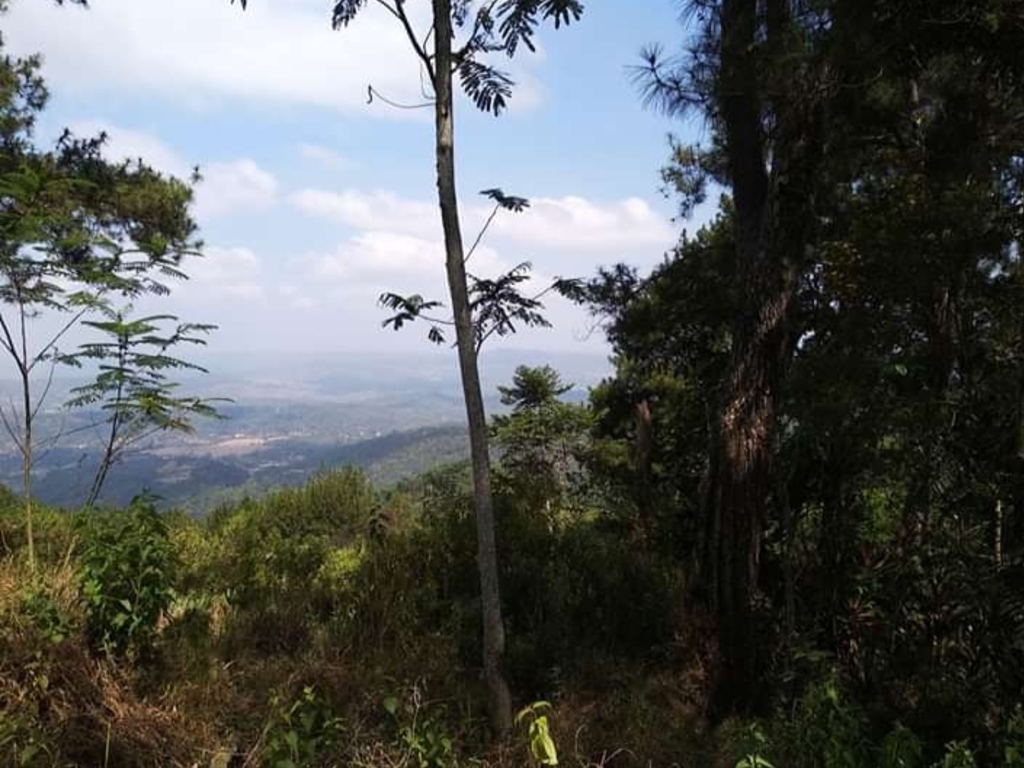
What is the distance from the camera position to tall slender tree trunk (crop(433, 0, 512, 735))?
338cm

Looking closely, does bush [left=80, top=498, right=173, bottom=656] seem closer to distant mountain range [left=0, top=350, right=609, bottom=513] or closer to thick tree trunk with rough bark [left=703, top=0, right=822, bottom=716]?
distant mountain range [left=0, top=350, right=609, bottom=513]

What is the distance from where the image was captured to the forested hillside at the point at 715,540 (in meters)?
3.21

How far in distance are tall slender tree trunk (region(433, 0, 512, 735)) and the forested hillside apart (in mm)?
17

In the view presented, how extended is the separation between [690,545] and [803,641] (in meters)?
2.06

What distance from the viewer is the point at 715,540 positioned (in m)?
4.54

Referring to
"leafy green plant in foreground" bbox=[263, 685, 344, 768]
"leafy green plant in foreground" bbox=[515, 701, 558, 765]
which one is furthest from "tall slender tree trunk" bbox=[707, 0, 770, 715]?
"leafy green plant in foreground" bbox=[263, 685, 344, 768]

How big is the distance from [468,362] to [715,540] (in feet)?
7.36

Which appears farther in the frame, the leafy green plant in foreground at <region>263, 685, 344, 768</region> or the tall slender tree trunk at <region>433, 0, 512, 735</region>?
the tall slender tree trunk at <region>433, 0, 512, 735</region>

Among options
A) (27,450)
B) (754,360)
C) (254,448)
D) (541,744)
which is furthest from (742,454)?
(254,448)

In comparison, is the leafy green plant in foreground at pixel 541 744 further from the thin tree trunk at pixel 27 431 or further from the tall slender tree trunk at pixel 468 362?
the thin tree trunk at pixel 27 431

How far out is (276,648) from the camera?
420 cm

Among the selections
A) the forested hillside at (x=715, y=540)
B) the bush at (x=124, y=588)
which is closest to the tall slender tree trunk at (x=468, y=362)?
the forested hillside at (x=715, y=540)

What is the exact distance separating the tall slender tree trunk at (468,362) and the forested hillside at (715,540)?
0.06 ft

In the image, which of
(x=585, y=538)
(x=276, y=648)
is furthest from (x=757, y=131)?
(x=276, y=648)
